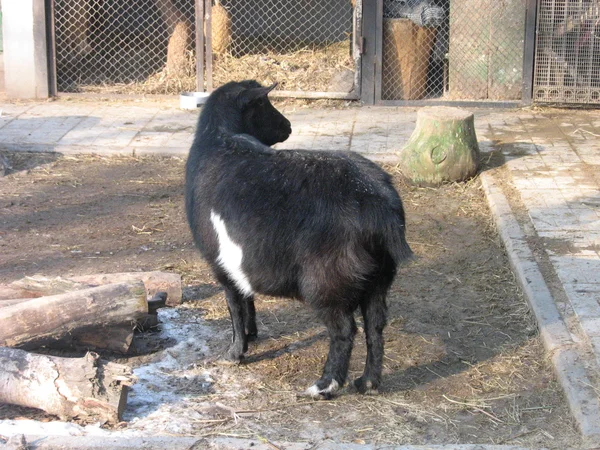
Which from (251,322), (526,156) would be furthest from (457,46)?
(251,322)

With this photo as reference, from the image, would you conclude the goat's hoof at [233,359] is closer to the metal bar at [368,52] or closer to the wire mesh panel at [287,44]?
the metal bar at [368,52]

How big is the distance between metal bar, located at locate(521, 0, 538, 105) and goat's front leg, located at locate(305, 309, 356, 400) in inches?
265

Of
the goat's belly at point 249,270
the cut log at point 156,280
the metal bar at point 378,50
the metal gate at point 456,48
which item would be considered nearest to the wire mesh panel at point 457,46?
the metal gate at point 456,48

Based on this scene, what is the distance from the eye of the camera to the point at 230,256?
13.4 ft

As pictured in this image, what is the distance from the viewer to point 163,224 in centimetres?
657

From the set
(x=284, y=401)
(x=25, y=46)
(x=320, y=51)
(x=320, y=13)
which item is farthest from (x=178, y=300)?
(x=320, y=13)

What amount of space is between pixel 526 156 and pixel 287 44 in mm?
4903

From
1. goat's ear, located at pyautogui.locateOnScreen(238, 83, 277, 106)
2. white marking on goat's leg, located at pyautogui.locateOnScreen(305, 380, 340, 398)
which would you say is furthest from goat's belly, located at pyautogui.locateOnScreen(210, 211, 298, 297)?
goat's ear, located at pyautogui.locateOnScreen(238, 83, 277, 106)

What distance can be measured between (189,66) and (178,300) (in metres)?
6.24

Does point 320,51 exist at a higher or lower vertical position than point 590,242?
higher

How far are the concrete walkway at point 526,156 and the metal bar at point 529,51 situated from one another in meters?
0.25

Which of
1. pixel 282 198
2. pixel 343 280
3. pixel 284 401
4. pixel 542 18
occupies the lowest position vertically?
pixel 284 401

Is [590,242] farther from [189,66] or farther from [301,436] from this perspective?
[189,66]

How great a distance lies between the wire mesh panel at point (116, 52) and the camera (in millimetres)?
10672
